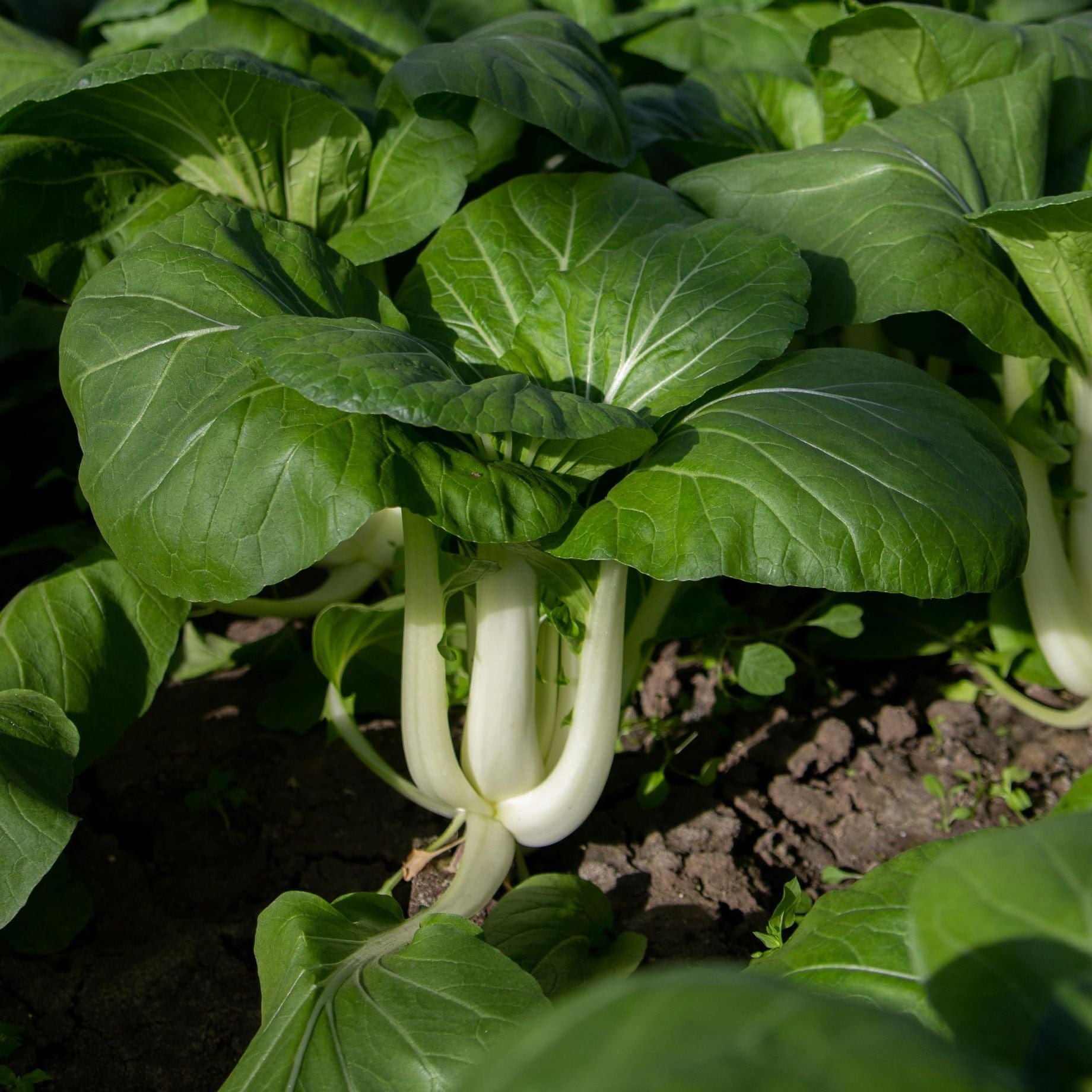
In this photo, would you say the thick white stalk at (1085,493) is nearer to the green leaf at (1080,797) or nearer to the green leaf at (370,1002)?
the green leaf at (1080,797)

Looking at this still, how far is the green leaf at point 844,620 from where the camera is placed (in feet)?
7.02

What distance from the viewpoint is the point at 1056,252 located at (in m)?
1.88

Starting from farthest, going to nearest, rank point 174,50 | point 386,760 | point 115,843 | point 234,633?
point 234,633, point 386,760, point 115,843, point 174,50

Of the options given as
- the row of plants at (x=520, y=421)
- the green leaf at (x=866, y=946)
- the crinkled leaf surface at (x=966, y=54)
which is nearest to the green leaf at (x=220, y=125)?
the row of plants at (x=520, y=421)

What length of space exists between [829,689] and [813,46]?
142 cm

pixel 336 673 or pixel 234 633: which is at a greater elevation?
pixel 336 673

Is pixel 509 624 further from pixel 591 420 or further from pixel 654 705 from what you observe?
pixel 654 705

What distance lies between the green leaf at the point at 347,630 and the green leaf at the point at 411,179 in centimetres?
70

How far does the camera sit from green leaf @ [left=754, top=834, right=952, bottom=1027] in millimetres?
1137

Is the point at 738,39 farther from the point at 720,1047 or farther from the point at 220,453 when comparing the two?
the point at 720,1047

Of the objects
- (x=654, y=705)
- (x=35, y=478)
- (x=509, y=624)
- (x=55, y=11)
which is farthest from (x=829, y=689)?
(x=55, y=11)

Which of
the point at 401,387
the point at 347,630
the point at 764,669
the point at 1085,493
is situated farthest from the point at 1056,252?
the point at 347,630

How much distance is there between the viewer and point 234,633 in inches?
103

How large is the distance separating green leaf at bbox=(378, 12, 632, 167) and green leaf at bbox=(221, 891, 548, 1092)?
4.30 feet
